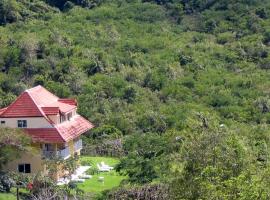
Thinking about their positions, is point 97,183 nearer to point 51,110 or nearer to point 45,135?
point 45,135

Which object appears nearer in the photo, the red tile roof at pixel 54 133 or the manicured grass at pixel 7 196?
the manicured grass at pixel 7 196

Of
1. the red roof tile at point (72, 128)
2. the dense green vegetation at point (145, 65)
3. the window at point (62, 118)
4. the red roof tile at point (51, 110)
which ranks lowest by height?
the dense green vegetation at point (145, 65)

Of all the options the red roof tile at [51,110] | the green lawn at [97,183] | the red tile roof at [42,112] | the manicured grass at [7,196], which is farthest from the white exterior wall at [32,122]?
the manicured grass at [7,196]

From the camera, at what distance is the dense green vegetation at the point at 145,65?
44.5 meters

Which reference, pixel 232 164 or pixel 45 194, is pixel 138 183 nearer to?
pixel 45 194

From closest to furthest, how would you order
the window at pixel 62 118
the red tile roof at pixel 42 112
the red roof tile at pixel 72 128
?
the red tile roof at pixel 42 112 → the red roof tile at pixel 72 128 → the window at pixel 62 118

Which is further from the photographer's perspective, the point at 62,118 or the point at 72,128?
the point at 72,128

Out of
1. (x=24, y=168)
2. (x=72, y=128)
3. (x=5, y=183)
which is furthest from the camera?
(x=72, y=128)

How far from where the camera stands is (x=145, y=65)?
189 feet

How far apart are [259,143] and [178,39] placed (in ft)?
87.2

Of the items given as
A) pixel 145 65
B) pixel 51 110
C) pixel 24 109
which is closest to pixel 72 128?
pixel 51 110

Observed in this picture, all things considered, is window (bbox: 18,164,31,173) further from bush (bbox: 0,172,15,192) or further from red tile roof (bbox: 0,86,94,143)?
bush (bbox: 0,172,15,192)

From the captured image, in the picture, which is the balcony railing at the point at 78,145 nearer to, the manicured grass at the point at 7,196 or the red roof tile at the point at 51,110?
the red roof tile at the point at 51,110

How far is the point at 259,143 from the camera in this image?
120 feet
